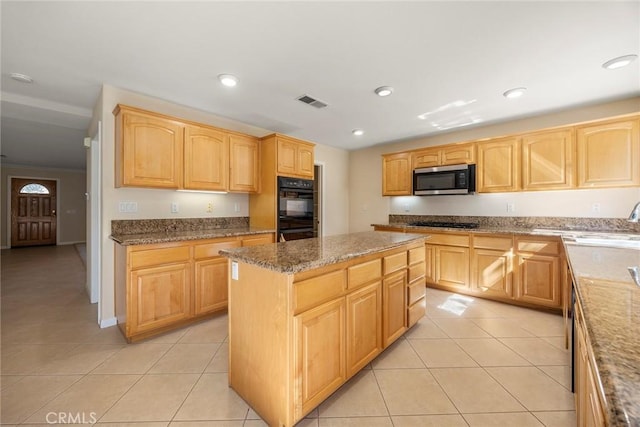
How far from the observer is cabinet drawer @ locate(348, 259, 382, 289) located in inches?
68.8

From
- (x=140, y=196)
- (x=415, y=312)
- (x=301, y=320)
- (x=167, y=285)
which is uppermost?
(x=140, y=196)

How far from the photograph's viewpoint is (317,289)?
1.50 metres

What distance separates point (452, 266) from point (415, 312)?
4.75 feet

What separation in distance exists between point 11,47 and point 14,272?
4.75 metres

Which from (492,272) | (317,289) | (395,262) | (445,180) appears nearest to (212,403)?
(317,289)

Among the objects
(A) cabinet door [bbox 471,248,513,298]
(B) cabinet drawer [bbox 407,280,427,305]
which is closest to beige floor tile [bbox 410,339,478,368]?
(B) cabinet drawer [bbox 407,280,427,305]

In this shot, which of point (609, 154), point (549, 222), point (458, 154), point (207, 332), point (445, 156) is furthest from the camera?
point (445, 156)

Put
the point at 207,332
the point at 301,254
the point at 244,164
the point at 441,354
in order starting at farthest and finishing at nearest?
the point at 244,164
the point at 207,332
the point at 441,354
the point at 301,254

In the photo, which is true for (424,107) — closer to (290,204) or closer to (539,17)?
(539,17)

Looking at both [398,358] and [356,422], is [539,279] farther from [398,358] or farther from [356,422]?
[356,422]

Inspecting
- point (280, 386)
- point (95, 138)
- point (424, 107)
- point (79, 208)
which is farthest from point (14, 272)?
point (424, 107)

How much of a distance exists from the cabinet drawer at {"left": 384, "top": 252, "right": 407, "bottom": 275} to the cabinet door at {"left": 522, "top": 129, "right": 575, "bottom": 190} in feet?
7.25

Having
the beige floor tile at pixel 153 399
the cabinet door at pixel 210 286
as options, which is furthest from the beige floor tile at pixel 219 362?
the cabinet door at pixel 210 286

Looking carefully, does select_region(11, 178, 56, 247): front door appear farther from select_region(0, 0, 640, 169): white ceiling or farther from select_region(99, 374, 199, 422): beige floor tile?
select_region(99, 374, 199, 422): beige floor tile
